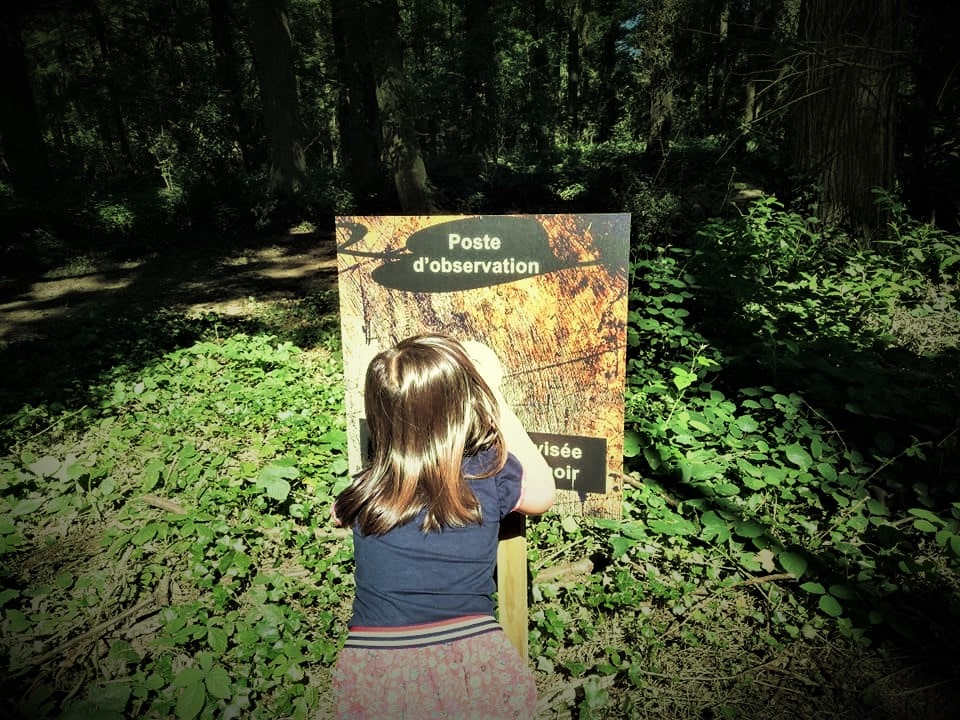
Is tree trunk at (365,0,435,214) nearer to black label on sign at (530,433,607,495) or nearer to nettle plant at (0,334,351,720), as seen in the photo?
nettle plant at (0,334,351,720)

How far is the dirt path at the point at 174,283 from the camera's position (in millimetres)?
8883

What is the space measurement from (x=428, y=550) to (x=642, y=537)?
1.78 m

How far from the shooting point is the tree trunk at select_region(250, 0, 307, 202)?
13.2 m

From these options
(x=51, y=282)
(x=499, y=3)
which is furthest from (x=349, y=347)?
(x=499, y=3)

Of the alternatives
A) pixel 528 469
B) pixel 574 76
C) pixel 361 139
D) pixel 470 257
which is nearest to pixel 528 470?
pixel 528 469

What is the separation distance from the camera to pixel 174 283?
1045cm

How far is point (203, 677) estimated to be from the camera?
237 centimetres

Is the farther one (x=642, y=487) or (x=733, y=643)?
(x=642, y=487)

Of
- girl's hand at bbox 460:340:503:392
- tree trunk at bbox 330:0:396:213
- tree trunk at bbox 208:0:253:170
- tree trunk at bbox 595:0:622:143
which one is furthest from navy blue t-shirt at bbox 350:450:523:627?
tree trunk at bbox 595:0:622:143

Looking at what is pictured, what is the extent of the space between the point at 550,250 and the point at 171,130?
1970cm

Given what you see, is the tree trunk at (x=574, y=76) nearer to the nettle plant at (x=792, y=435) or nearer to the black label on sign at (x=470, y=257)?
the nettle plant at (x=792, y=435)

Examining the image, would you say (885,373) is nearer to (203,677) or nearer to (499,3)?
(203,677)

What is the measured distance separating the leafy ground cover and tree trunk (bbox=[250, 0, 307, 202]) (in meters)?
10.1

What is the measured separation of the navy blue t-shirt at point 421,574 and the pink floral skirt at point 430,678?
0.05 meters
